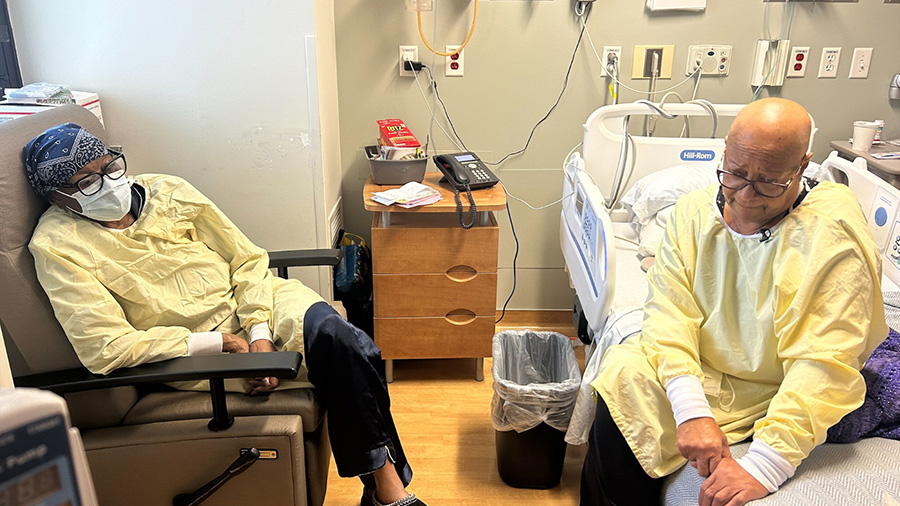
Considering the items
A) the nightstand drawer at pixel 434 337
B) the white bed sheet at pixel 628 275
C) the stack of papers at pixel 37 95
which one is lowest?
the nightstand drawer at pixel 434 337

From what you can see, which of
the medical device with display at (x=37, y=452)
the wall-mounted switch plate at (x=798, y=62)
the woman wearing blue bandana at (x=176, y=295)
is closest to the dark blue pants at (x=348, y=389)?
the woman wearing blue bandana at (x=176, y=295)

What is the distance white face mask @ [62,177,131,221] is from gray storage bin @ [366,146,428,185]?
3.08 feet

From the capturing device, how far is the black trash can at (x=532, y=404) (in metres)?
1.80

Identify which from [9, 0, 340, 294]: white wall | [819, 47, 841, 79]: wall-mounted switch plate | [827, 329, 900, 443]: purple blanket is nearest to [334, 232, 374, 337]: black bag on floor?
[9, 0, 340, 294]: white wall

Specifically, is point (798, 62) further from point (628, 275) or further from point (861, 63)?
point (628, 275)

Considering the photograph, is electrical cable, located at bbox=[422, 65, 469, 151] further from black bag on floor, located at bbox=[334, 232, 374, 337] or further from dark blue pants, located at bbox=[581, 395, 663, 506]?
dark blue pants, located at bbox=[581, 395, 663, 506]

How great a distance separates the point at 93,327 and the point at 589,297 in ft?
4.20

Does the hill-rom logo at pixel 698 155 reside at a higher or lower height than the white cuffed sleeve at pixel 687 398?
higher

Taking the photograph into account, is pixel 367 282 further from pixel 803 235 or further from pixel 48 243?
pixel 803 235

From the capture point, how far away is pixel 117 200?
159 cm

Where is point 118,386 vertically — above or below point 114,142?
below

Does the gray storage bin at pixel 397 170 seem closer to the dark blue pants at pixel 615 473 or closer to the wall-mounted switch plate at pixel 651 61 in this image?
the wall-mounted switch plate at pixel 651 61

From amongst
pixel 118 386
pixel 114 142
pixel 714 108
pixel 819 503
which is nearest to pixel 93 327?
pixel 118 386

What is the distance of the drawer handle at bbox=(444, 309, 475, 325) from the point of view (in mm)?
2389
